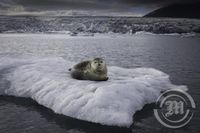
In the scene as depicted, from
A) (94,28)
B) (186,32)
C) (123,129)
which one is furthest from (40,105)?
(94,28)

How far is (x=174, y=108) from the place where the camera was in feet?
30.6

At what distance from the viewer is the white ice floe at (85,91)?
8433 mm

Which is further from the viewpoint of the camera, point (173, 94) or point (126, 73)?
point (126, 73)

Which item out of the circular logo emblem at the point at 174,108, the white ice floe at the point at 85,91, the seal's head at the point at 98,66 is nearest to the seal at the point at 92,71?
the seal's head at the point at 98,66

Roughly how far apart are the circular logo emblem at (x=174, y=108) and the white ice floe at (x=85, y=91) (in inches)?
14.8

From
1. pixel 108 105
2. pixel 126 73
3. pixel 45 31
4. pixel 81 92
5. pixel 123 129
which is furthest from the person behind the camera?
pixel 45 31

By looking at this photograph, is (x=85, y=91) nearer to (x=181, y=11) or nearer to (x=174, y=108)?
(x=174, y=108)

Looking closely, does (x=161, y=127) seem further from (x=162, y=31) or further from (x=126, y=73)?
(x=162, y=31)

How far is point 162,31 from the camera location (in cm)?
7394

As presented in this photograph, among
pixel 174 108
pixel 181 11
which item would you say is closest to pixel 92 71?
pixel 174 108

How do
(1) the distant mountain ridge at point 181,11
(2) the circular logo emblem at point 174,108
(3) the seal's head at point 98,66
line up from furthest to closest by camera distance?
(1) the distant mountain ridge at point 181,11, (3) the seal's head at point 98,66, (2) the circular logo emblem at point 174,108

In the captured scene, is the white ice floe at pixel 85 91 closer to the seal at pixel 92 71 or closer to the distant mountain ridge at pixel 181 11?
the seal at pixel 92 71

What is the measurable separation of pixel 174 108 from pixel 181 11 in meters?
174

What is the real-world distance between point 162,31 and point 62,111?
67.6 meters
